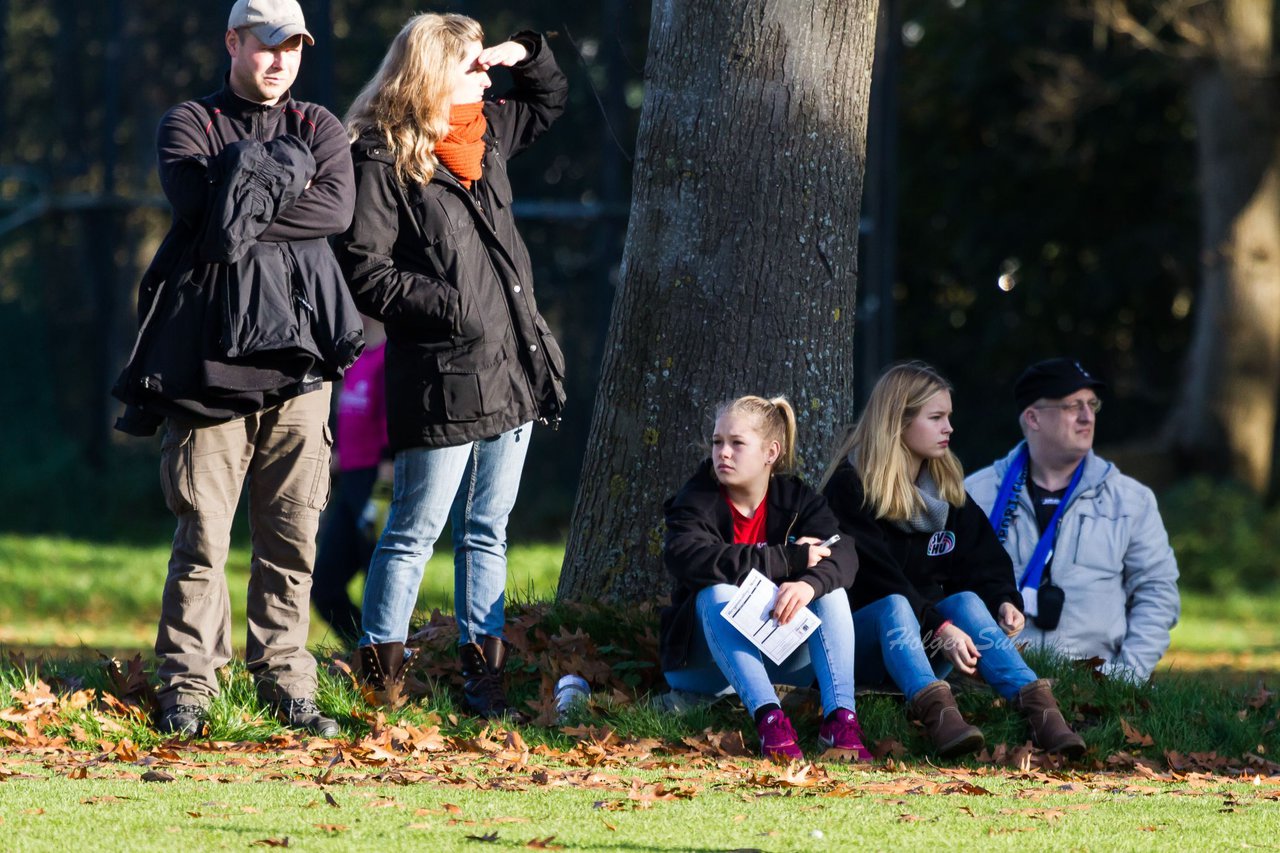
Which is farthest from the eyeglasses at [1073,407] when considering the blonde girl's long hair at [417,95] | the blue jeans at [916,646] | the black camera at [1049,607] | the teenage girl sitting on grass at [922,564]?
the blonde girl's long hair at [417,95]

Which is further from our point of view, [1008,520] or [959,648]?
[1008,520]

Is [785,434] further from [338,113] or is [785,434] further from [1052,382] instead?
[338,113]

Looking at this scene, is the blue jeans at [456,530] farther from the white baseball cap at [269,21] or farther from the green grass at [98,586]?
the green grass at [98,586]

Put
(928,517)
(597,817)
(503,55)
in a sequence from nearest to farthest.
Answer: (597,817)
(503,55)
(928,517)

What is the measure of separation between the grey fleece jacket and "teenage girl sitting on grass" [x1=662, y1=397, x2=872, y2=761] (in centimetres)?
142

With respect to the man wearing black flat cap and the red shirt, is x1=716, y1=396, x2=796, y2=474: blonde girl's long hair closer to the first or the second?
the red shirt

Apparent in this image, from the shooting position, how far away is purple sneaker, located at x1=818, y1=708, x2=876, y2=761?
555 cm

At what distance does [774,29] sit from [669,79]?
459mm

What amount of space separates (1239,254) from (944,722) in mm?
14411

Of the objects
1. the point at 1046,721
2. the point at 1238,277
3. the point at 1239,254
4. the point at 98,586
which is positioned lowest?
the point at 98,586

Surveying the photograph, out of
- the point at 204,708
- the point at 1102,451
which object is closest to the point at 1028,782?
the point at 204,708

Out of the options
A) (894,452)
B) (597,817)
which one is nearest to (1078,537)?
(894,452)

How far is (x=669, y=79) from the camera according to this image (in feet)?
22.7

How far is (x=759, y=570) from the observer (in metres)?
5.65
